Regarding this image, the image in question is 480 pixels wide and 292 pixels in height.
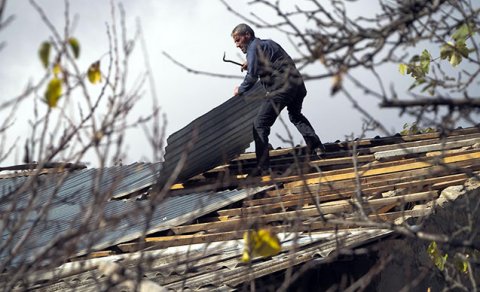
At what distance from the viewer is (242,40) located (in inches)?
415

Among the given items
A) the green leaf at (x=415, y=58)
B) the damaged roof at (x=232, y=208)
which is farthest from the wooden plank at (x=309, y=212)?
the green leaf at (x=415, y=58)

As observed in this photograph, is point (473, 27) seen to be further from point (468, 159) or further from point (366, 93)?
point (468, 159)

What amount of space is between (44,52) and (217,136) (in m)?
6.34

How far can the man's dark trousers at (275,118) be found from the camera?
34.3 feet

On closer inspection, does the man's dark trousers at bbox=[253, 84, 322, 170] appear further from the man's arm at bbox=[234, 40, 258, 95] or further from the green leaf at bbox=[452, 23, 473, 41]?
the green leaf at bbox=[452, 23, 473, 41]

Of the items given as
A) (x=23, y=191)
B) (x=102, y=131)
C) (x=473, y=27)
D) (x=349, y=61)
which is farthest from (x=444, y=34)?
(x=23, y=191)

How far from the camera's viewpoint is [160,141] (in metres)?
4.82

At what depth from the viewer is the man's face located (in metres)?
10.5

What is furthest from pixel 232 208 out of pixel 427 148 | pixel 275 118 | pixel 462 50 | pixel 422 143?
pixel 462 50

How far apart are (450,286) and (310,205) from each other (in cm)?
389

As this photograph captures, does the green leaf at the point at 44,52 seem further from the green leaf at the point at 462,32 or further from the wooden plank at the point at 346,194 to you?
the wooden plank at the point at 346,194

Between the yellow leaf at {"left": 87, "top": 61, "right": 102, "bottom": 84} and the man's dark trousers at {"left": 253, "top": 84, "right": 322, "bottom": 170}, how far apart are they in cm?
552

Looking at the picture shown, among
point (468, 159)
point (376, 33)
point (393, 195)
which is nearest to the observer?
point (376, 33)

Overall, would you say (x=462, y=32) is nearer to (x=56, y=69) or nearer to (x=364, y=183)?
(x=56, y=69)
